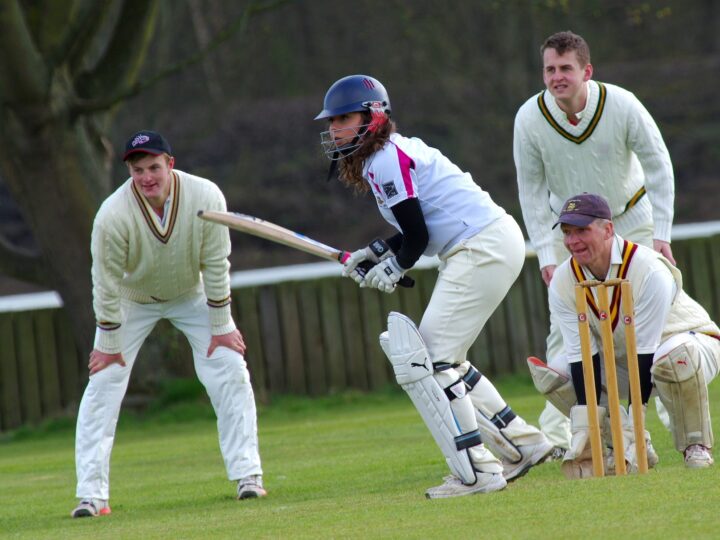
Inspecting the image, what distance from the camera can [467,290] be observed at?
6.37 metres

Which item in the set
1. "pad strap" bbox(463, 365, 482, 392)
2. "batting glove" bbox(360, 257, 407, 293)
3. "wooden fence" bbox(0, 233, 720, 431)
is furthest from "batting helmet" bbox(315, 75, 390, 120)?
"wooden fence" bbox(0, 233, 720, 431)

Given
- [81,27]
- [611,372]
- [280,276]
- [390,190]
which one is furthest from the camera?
[280,276]

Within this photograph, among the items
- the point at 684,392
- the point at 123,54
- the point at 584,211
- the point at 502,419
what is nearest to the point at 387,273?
the point at 584,211

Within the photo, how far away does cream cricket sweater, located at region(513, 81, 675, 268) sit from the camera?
7297mm

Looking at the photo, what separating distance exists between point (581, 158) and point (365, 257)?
1.60 meters

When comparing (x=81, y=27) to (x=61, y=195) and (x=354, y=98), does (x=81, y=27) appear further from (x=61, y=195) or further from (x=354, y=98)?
(x=354, y=98)

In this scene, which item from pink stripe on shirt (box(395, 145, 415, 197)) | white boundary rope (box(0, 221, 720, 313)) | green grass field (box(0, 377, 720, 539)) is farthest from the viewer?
white boundary rope (box(0, 221, 720, 313))

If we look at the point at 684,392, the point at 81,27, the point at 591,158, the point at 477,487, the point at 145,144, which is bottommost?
the point at 477,487

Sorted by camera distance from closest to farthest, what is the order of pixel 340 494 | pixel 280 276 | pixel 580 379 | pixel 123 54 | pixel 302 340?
pixel 580 379 < pixel 340 494 < pixel 123 54 < pixel 302 340 < pixel 280 276

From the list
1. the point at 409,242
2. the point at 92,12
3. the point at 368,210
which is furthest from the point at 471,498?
the point at 368,210

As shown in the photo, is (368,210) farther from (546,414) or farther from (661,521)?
(661,521)

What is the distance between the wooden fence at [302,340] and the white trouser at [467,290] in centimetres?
740

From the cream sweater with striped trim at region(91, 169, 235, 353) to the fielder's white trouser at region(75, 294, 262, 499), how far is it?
0.12 m

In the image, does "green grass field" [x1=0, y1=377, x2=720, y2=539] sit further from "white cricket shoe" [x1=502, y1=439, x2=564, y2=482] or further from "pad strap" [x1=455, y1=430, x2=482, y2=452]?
"pad strap" [x1=455, y1=430, x2=482, y2=452]
